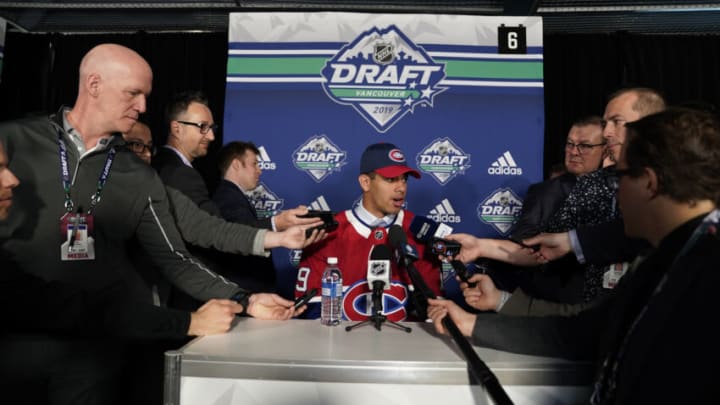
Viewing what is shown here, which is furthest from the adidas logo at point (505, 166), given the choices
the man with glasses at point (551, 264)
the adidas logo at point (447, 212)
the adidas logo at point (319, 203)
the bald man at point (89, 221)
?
the bald man at point (89, 221)

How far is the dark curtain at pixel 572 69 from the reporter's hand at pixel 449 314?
4113mm

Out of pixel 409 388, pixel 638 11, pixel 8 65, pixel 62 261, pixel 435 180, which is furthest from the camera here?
pixel 8 65

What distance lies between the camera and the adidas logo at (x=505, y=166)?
14.3 feet

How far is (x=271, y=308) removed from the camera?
6.96 ft

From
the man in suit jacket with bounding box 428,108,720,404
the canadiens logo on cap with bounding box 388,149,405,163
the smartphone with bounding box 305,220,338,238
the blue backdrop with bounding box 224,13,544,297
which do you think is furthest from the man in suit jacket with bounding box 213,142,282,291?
the man in suit jacket with bounding box 428,108,720,404

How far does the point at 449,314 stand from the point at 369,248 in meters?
1.04

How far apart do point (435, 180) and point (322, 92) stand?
1197mm

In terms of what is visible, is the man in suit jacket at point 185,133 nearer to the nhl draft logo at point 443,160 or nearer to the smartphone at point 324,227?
the smartphone at point 324,227

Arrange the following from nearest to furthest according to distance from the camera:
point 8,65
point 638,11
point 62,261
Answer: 1. point 62,261
2. point 638,11
3. point 8,65

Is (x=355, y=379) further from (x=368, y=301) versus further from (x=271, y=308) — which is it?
(x=368, y=301)

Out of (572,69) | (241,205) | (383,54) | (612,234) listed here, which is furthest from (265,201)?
(572,69)

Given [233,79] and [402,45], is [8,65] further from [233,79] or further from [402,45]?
[402,45]

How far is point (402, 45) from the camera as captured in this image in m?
4.42

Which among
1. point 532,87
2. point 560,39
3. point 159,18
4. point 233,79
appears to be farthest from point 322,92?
point 560,39
